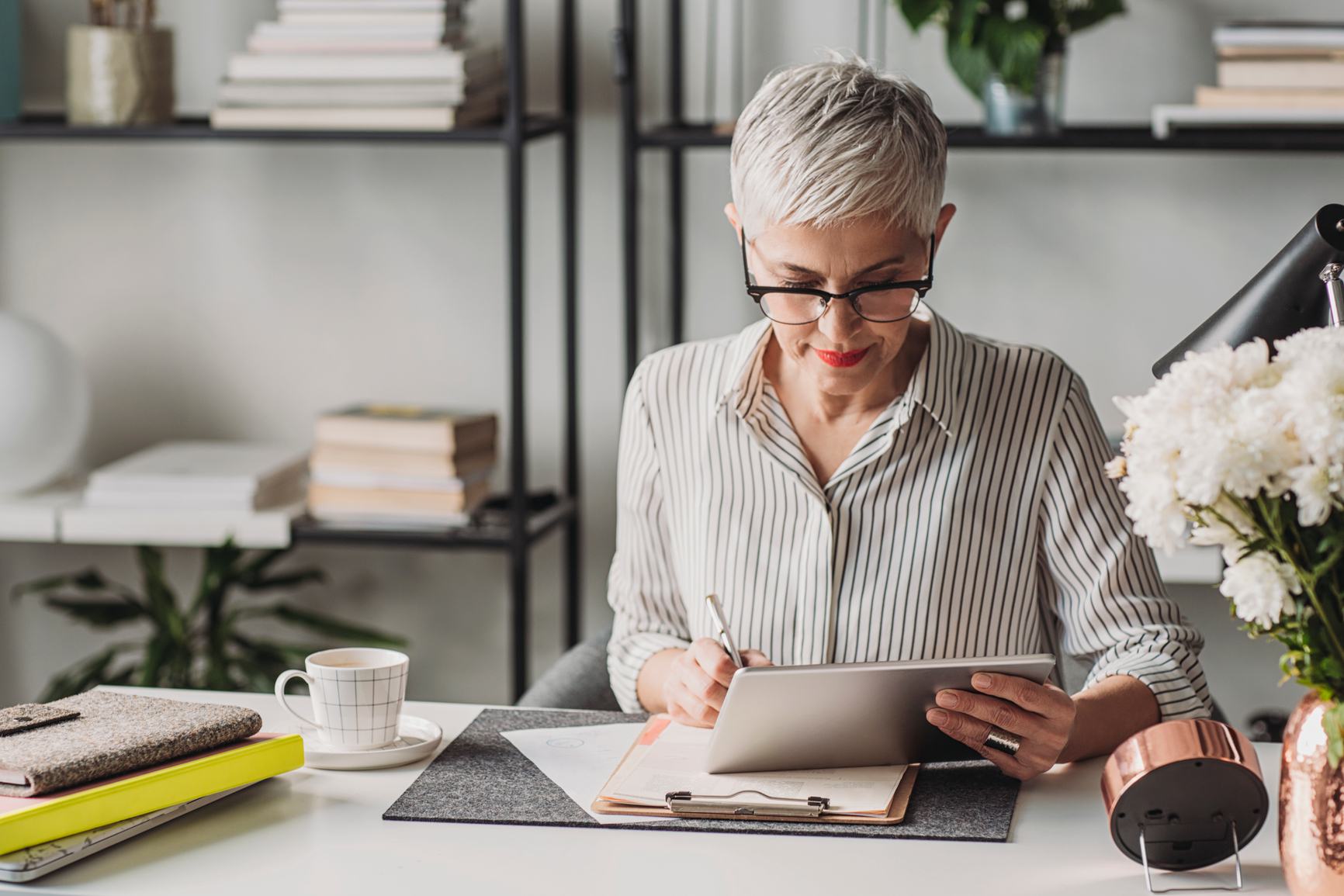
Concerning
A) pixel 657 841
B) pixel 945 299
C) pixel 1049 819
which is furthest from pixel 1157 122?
pixel 657 841

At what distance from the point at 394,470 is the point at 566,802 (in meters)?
1.35

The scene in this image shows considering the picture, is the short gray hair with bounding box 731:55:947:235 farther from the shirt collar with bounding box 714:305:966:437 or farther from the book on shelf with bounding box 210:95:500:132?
the book on shelf with bounding box 210:95:500:132

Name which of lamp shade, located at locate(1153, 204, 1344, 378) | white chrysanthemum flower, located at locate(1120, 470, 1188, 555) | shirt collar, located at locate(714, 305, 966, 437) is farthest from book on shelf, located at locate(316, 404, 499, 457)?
white chrysanthemum flower, located at locate(1120, 470, 1188, 555)

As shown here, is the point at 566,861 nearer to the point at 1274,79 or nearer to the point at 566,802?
the point at 566,802

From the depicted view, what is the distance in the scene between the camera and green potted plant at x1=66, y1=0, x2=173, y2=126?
2449 mm

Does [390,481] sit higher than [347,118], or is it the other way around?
[347,118]

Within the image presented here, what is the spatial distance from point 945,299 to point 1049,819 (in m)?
1.56

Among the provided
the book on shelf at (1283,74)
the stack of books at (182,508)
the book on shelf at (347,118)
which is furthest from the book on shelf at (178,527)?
the book on shelf at (1283,74)

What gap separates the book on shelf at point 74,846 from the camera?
3.36 feet

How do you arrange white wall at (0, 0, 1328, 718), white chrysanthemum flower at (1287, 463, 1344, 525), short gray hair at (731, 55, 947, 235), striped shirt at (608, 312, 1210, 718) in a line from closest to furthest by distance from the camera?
1. white chrysanthemum flower at (1287, 463, 1344, 525)
2. short gray hair at (731, 55, 947, 235)
3. striped shirt at (608, 312, 1210, 718)
4. white wall at (0, 0, 1328, 718)

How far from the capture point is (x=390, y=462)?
2447mm

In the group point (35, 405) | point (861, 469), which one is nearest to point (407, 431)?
point (35, 405)

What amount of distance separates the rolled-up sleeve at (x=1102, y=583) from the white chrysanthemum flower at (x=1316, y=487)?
0.56 m

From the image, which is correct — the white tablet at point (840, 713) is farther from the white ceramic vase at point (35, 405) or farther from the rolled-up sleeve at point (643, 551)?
the white ceramic vase at point (35, 405)
